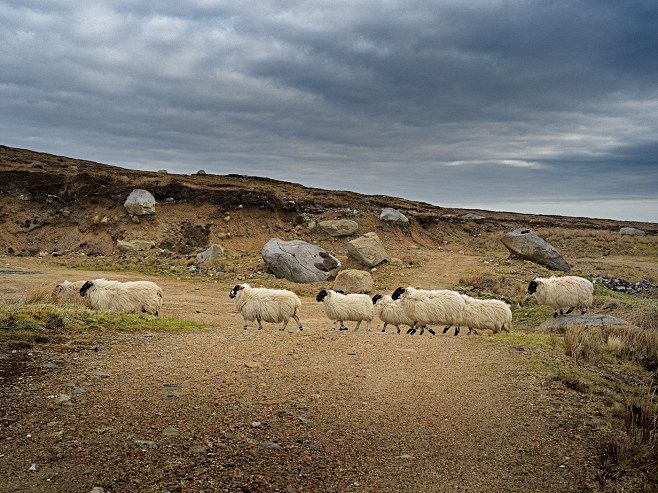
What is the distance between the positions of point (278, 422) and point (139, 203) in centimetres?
3291

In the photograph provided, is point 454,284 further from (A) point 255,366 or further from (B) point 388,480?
(B) point 388,480

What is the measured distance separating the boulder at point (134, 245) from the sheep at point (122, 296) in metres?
19.5

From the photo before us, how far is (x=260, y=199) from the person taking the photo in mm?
39000

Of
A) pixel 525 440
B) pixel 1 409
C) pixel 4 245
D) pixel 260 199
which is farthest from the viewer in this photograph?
pixel 260 199

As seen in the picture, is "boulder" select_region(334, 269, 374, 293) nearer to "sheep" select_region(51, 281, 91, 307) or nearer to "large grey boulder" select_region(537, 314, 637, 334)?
"large grey boulder" select_region(537, 314, 637, 334)

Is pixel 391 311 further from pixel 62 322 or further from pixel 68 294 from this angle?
pixel 68 294

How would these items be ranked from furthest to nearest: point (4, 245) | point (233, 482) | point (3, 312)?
point (4, 245), point (3, 312), point (233, 482)

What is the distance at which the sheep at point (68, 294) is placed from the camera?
43.7 ft

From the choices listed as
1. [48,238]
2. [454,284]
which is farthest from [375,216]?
[48,238]

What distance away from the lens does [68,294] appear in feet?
44.9

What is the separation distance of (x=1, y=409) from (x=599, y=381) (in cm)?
951

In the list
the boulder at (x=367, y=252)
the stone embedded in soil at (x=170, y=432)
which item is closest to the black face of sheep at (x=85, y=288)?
the stone embedded in soil at (x=170, y=432)

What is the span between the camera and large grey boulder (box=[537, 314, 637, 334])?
39.4ft

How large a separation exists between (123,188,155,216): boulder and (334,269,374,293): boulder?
20.2 m
